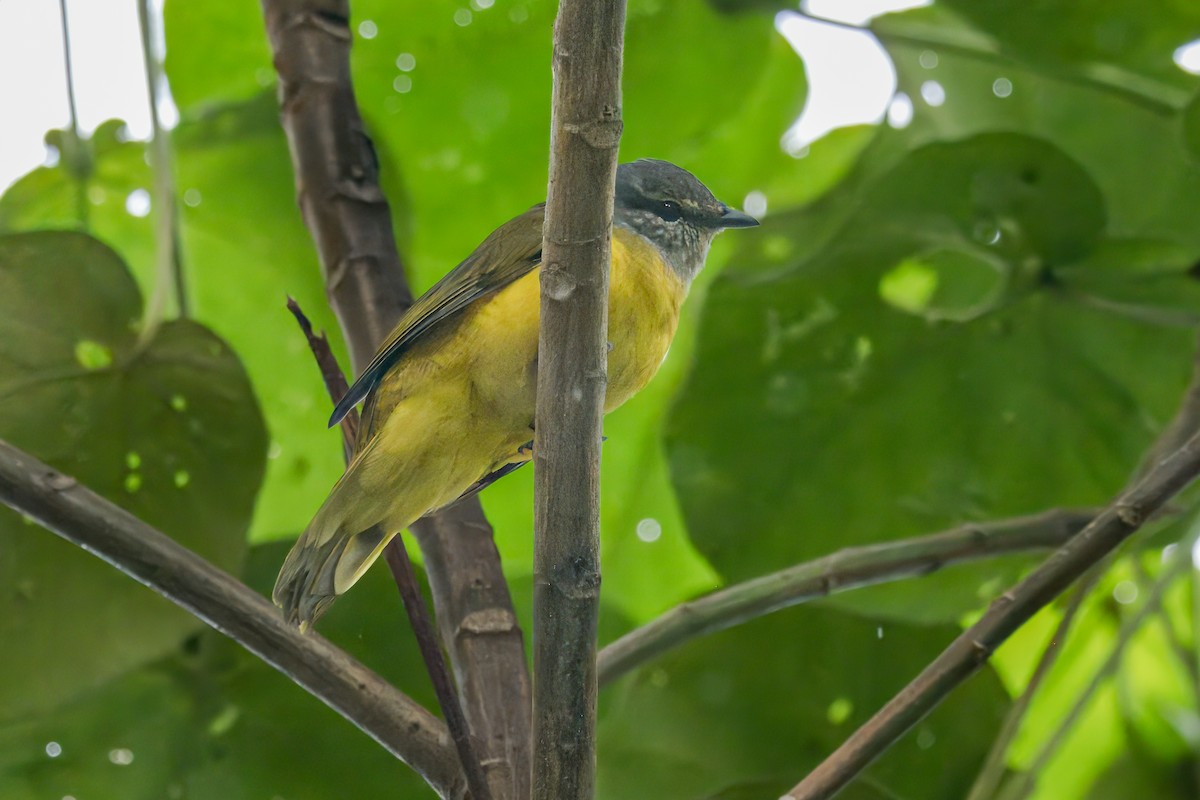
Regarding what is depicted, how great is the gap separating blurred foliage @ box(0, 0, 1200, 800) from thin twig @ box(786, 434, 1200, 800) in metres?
0.32

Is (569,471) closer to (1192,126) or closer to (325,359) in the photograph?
(325,359)

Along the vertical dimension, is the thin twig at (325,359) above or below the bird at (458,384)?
below

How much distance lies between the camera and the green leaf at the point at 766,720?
1552 mm

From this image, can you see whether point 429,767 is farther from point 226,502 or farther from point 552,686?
point 226,502

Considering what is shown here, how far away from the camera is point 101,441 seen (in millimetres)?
1531

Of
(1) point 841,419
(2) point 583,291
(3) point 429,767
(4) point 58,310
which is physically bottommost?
(3) point 429,767

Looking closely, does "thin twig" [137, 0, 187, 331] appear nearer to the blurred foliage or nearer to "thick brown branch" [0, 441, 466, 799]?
the blurred foliage

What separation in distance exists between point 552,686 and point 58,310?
863 mm

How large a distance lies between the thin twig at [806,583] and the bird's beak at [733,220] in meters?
0.51

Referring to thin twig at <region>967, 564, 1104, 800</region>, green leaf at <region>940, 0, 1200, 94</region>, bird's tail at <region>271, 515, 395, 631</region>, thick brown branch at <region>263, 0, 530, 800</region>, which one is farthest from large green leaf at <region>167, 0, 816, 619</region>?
thin twig at <region>967, 564, 1104, 800</region>

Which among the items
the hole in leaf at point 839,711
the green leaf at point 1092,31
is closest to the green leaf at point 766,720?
the hole in leaf at point 839,711

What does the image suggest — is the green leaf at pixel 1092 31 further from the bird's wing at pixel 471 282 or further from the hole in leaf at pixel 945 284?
the bird's wing at pixel 471 282

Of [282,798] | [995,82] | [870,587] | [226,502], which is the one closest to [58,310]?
[226,502]

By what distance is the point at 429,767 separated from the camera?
1.31 meters
